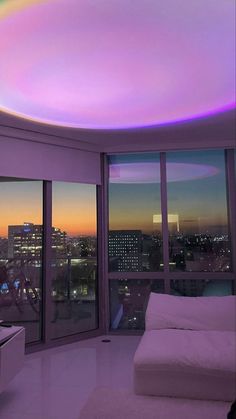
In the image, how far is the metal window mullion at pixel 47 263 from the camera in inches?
164

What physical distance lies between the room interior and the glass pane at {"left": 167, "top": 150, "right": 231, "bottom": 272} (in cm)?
1

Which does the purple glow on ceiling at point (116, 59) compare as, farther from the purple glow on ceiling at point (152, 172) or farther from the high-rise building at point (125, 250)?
the high-rise building at point (125, 250)

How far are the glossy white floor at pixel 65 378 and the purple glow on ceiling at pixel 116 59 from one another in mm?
2612

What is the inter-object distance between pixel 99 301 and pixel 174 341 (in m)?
1.95

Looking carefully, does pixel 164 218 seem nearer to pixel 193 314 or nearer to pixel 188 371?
pixel 193 314

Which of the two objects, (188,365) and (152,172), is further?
(152,172)

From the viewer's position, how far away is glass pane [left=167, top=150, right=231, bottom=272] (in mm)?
4742

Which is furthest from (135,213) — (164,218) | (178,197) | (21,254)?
(21,254)

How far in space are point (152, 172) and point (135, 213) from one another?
0.66 meters

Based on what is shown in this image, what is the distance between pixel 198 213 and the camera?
4.79 meters

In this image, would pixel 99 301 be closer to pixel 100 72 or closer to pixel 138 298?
pixel 138 298

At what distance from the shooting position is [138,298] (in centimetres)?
487

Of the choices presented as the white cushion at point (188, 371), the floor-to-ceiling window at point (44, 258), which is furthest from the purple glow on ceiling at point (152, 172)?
the white cushion at point (188, 371)

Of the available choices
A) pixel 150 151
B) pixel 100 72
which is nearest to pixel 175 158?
pixel 150 151
